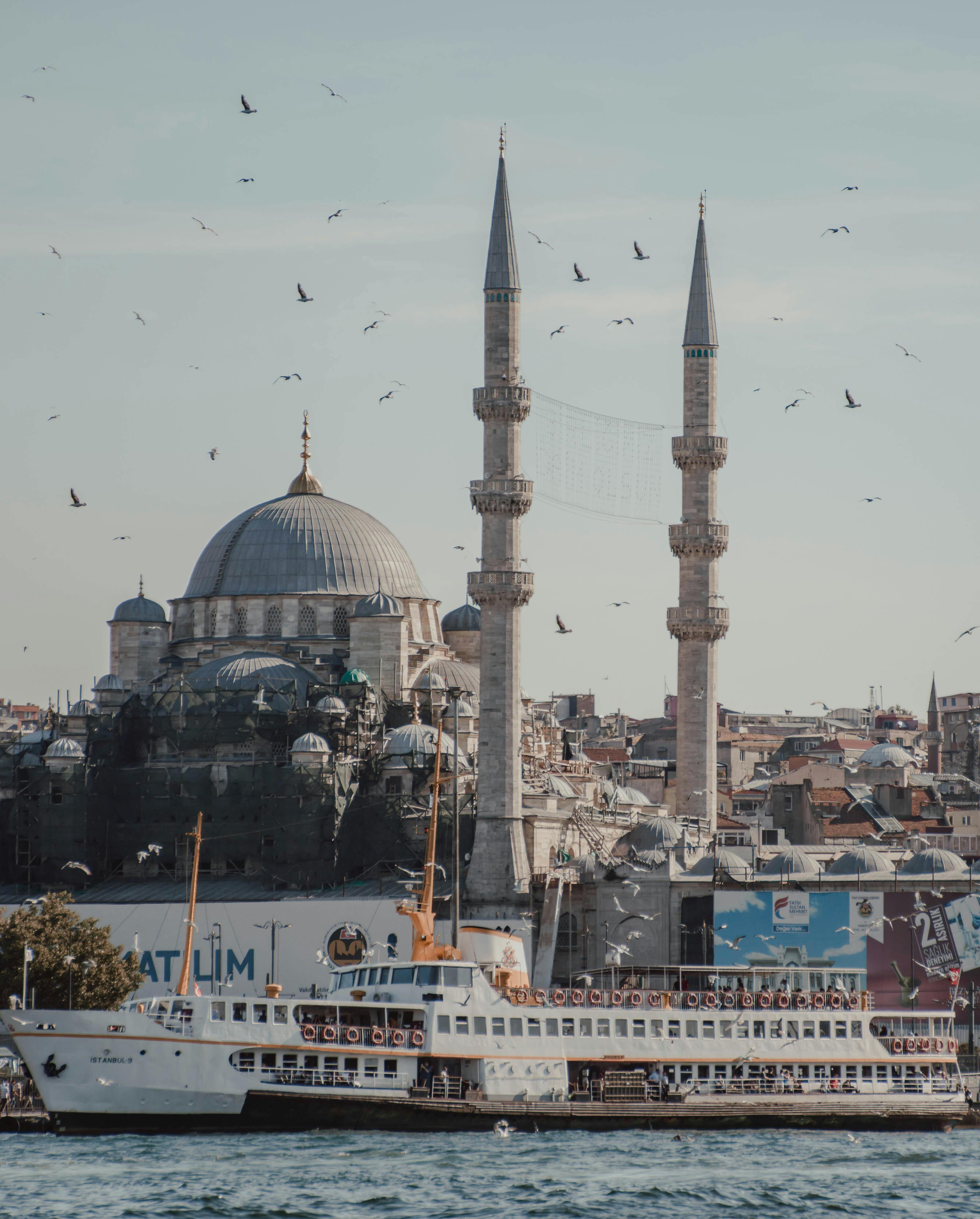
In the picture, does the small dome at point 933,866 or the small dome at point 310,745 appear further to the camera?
the small dome at point 310,745

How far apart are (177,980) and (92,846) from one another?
7.44 metres

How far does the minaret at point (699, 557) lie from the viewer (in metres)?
64.2

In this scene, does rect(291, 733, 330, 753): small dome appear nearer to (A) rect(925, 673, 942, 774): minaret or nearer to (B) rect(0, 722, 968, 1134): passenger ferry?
(B) rect(0, 722, 968, 1134): passenger ferry

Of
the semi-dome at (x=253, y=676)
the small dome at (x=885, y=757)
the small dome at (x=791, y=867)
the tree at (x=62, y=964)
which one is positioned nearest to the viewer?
the tree at (x=62, y=964)

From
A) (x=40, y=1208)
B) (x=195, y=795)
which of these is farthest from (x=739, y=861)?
(x=40, y=1208)

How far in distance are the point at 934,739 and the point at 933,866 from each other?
48570 millimetres

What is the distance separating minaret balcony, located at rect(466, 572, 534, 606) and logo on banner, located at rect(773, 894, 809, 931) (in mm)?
10416

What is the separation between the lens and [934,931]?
55.1 m

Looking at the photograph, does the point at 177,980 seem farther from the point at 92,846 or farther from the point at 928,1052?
the point at 928,1052

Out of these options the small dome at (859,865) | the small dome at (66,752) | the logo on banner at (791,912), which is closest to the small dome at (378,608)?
the small dome at (66,752)

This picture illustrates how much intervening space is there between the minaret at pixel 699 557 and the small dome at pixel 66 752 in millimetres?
18313

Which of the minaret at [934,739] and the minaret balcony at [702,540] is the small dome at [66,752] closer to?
the minaret balcony at [702,540]

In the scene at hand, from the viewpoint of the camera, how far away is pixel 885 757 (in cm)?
9100

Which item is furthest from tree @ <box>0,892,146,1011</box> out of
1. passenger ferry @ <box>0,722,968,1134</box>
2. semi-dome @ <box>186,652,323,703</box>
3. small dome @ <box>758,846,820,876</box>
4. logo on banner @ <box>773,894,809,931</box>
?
small dome @ <box>758,846,820,876</box>
